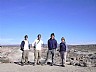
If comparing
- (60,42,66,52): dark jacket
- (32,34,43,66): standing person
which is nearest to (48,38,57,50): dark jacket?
(60,42,66,52): dark jacket

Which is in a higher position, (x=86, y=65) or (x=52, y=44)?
(x=52, y=44)

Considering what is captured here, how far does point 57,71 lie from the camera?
13.2 meters

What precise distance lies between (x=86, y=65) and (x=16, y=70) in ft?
15.6

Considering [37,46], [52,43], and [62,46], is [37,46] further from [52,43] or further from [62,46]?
[62,46]

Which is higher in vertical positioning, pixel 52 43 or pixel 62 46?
pixel 52 43

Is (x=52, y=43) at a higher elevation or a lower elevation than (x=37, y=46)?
higher

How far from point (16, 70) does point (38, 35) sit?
3124mm

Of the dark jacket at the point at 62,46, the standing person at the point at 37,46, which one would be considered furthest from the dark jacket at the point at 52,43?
the standing person at the point at 37,46

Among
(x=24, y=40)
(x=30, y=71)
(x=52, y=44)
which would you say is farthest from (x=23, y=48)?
(x=30, y=71)

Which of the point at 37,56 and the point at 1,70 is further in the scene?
the point at 37,56

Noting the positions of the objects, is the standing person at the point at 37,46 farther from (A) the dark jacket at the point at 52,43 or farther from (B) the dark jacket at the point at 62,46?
(B) the dark jacket at the point at 62,46

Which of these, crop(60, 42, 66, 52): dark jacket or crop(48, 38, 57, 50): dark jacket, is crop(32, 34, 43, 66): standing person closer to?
crop(48, 38, 57, 50): dark jacket

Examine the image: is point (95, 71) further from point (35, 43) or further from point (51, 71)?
point (35, 43)

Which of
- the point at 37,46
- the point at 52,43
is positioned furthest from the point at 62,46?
the point at 37,46
